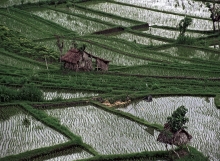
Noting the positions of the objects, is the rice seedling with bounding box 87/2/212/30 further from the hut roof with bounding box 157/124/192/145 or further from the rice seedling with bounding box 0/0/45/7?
the hut roof with bounding box 157/124/192/145

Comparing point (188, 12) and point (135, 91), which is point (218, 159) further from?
point (188, 12)

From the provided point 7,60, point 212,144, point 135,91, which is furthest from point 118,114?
point 7,60

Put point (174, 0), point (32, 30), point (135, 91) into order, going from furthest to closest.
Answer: point (174, 0) → point (32, 30) → point (135, 91)

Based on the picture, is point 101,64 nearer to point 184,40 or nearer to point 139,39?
point 139,39

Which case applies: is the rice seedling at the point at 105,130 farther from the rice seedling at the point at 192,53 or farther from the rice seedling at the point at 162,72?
the rice seedling at the point at 192,53

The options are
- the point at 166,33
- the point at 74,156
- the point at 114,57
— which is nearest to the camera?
the point at 74,156

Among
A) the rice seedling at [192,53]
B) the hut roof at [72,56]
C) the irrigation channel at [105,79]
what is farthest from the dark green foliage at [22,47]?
the rice seedling at [192,53]

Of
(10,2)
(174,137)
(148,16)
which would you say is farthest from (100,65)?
→ (10,2)
